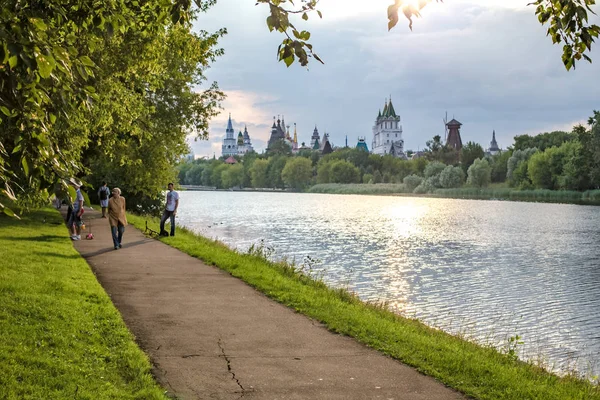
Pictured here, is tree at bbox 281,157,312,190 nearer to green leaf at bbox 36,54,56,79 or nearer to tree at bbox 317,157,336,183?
tree at bbox 317,157,336,183

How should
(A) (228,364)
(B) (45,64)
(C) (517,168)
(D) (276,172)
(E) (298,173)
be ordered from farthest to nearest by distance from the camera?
(D) (276,172) → (E) (298,173) → (C) (517,168) → (A) (228,364) → (B) (45,64)

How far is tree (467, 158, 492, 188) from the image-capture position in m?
126

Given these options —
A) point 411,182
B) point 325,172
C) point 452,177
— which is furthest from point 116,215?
point 325,172

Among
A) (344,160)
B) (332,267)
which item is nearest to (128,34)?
(332,267)

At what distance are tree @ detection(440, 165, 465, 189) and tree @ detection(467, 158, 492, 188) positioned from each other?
2.43 metres

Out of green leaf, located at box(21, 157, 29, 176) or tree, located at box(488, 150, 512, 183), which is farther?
tree, located at box(488, 150, 512, 183)

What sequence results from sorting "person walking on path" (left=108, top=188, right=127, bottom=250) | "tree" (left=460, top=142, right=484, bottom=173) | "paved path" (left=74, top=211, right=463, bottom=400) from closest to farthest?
1. "paved path" (left=74, top=211, right=463, bottom=400)
2. "person walking on path" (left=108, top=188, right=127, bottom=250)
3. "tree" (left=460, top=142, right=484, bottom=173)

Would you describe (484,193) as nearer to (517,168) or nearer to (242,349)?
(517,168)

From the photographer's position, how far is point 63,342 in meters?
8.09

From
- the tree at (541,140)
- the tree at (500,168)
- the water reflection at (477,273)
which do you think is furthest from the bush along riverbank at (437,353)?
the tree at (541,140)

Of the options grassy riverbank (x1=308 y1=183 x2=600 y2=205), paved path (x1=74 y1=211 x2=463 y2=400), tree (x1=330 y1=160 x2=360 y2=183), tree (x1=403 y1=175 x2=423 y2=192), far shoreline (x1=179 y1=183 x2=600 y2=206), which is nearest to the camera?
paved path (x1=74 y1=211 x2=463 y2=400)

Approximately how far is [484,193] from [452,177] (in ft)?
31.1

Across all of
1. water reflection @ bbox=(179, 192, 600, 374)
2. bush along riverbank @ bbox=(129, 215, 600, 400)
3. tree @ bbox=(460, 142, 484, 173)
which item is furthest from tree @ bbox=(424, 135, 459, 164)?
bush along riverbank @ bbox=(129, 215, 600, 400)

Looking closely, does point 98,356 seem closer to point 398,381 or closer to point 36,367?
point 36,367
